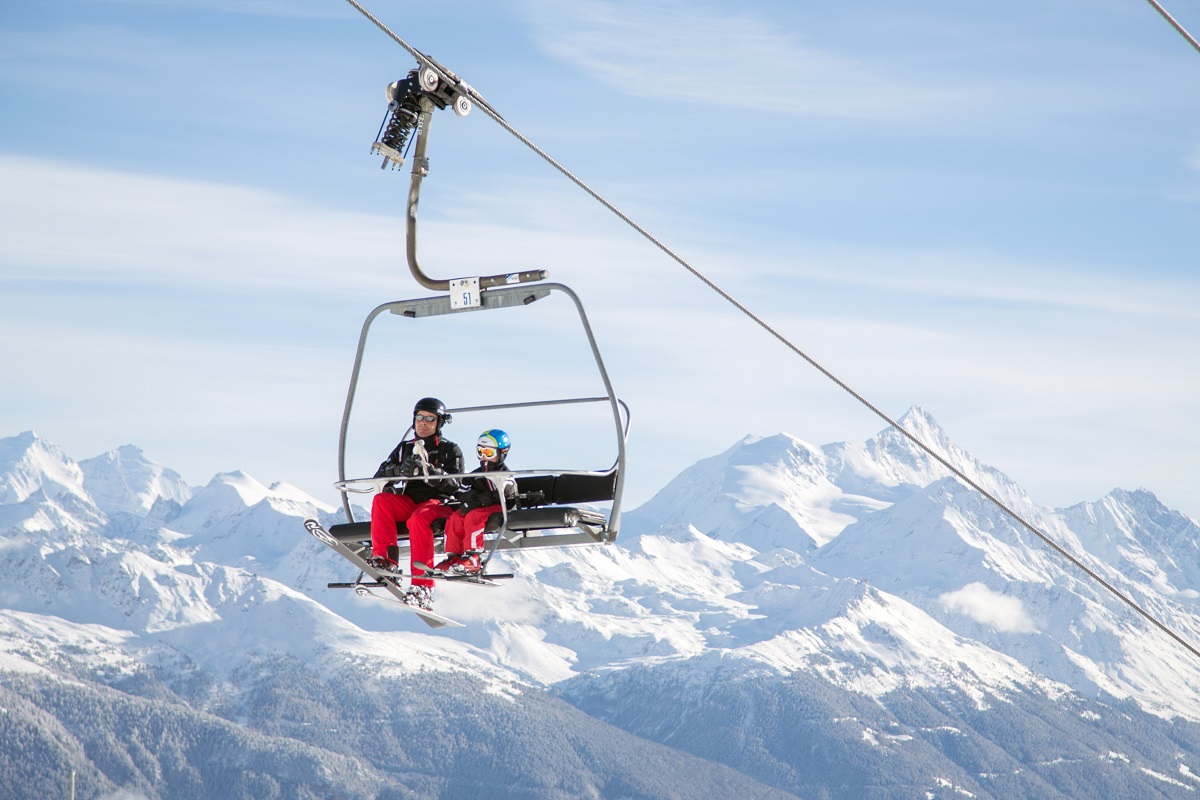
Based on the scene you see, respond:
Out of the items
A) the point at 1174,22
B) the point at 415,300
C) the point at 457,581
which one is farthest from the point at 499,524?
the point at 1174,22

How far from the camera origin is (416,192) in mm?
13734

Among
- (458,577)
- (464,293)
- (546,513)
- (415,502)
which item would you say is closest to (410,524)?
(415,502)

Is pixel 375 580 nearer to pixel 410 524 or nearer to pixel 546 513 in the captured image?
pixel 410 524

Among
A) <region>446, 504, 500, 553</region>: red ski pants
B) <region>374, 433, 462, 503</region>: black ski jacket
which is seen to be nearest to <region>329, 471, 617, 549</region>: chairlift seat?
<region>446, 504, 500, 553</region>: red ski pants

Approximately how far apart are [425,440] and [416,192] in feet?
9.94

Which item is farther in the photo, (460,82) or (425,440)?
(425,440)

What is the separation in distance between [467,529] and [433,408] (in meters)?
1.37

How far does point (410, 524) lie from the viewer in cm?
1552

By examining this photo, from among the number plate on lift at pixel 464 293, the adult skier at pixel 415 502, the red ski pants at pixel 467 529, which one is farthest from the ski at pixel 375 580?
the number plate on lift at pixel 464 293

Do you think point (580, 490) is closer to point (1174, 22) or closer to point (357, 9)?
point (357, 9)

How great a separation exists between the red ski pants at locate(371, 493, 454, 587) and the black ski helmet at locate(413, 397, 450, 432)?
2.80ft

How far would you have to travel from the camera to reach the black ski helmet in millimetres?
15797

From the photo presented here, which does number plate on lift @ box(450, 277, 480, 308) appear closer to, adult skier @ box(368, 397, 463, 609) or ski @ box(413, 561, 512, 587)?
adult skier @ box(368, 397, 463, 609)

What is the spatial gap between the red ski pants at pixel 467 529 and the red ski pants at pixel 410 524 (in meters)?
0.21
